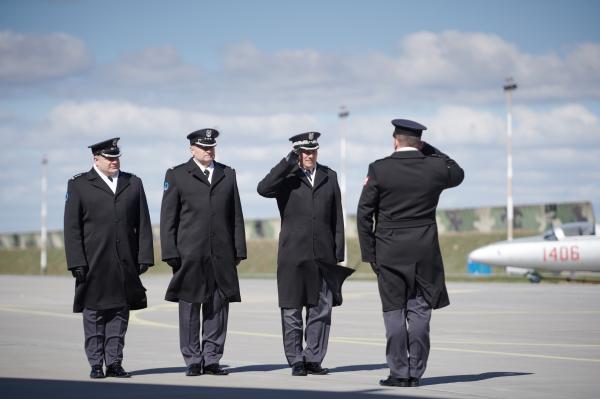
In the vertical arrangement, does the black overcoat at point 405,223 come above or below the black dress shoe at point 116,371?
above

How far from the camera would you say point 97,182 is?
496 inches

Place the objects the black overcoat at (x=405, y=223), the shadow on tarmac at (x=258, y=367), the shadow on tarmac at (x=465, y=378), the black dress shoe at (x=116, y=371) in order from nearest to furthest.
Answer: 1. the black overcoat at (x=405, y=223)
2. the shadow on tarmac at (x=465, y=378)
3. the black dress shoe at (x=116, y=371)
4. the shadow on tarmac at (x=258, y=367)

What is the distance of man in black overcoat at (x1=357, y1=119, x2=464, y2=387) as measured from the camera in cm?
1131

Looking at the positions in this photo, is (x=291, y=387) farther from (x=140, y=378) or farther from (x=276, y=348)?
(x=276, y=348)

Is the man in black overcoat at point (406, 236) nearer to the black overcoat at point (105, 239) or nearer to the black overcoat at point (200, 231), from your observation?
the black overcoat at point (200, 231)

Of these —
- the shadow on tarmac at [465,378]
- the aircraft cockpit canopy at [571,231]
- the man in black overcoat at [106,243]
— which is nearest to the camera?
the shadow on tarmac at [465,378]

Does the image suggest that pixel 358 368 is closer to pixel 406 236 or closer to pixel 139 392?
pixel 406 236

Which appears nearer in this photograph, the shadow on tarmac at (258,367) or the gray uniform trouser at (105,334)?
the gray uniform trouser at (105,334)

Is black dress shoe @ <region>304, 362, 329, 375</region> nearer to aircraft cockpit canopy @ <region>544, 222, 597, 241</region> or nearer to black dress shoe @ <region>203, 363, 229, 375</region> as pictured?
black dress shoe @ <region>203, 363, 229, 375</region>

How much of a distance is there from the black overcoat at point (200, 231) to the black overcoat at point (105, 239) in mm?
271

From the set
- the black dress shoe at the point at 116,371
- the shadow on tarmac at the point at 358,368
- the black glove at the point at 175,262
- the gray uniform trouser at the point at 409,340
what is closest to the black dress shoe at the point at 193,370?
the black dress shoe at the point at 116,371

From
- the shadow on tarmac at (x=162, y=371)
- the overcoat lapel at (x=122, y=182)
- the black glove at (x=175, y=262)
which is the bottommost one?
the shadow on tarmac at (x=162, y=371)

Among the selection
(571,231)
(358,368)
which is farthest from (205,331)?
(571,231)

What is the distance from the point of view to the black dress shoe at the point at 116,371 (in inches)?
477
